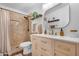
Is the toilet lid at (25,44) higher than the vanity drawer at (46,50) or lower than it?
higher

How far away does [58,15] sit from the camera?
4.75 feet

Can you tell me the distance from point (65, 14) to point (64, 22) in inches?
4.0

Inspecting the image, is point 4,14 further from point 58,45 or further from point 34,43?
point 58,45

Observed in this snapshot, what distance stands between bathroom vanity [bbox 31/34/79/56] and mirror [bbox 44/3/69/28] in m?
0.20

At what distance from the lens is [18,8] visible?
4.60 feet

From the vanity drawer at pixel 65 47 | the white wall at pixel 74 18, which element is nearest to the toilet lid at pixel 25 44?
the vanity drawer at pixel 65 47

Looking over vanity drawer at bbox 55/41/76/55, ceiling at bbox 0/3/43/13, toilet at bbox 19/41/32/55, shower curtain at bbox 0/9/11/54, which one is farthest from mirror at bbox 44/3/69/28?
shower curtain at bbox 0/9/11/54

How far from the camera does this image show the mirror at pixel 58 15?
1383 mm

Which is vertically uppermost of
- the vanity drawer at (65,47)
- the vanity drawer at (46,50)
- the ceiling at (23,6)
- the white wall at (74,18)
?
the ceiling at (23,6)

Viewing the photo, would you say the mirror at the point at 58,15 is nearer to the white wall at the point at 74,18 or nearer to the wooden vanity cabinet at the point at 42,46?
the white wall at the point at 74,18

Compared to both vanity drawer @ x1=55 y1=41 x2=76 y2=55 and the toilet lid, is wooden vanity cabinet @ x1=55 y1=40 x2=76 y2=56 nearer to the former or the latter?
vanity drawer @ x1=55 y1=41 x2=76 y2=55

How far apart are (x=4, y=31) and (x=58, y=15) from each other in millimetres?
738

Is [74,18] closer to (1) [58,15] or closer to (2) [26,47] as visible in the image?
(1) [58,15]

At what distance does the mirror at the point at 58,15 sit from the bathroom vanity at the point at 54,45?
8.1 inches
